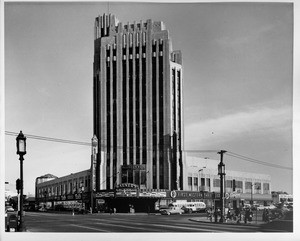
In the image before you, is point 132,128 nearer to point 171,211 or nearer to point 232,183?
point 171,211

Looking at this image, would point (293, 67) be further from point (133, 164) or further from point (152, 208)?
point (152, 208)

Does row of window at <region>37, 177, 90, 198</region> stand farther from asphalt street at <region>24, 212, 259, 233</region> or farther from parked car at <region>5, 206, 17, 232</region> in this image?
parked car at <region>5, 206, 17, 232</region>

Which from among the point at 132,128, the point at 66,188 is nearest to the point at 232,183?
the point at 132,128

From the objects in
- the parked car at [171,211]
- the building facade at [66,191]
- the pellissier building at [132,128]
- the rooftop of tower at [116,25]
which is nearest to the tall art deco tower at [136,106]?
the pellissier building at [132,128]

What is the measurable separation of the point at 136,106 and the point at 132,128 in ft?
2.56

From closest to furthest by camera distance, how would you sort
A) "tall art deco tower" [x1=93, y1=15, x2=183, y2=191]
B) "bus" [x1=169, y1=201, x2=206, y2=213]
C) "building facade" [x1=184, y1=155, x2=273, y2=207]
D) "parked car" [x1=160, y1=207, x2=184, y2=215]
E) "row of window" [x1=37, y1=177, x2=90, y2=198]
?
"building facade" [x1=184, y1=155, x2=273, y2=207] < "tall art deco tower" [x1=93, y1=15, x2=183, y2=191] < "row of window" [x1=37, y1=177, x2=90, y2=198] < "bus" [x1=169, y1=201, x2=206, y2=213] < "parked car" [x1=160, y1=207, x2=184, y2=215]

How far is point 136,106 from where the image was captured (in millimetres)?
19281

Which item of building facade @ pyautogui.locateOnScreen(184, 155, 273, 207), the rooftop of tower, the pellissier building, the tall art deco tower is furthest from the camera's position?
the tall art deco tower

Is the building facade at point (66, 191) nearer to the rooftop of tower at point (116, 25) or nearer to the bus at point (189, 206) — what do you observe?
the bus at point (189, 206)

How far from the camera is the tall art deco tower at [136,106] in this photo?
1719 centimetres

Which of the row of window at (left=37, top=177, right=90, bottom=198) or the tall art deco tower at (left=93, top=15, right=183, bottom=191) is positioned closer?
the tall art deco tower at (left=93, top=15, right=183, bottom=191)

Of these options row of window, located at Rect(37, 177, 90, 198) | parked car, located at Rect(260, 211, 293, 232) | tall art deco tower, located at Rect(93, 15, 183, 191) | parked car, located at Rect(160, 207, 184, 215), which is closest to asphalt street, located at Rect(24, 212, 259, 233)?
parked car, located at Rect(260, 211, 293, 232)

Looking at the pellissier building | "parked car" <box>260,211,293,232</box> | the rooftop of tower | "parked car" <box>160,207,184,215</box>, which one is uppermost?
the rooftop of tower

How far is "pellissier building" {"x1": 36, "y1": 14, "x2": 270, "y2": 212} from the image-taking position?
1706 centimetres
